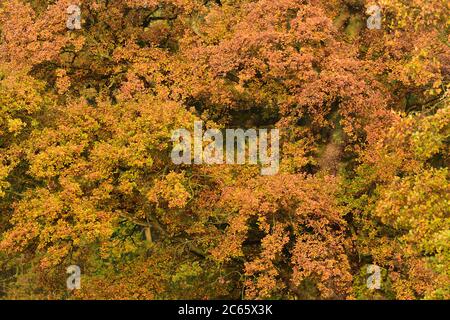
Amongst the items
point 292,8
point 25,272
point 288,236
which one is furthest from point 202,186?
point 25,272

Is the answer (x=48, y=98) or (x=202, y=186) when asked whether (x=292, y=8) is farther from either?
(x=48, y=98)

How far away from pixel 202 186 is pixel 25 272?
16411mm

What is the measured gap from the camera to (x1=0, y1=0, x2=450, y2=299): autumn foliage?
23.5 m

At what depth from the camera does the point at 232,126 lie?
30344 millimetres
